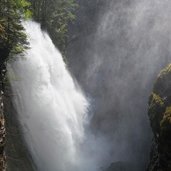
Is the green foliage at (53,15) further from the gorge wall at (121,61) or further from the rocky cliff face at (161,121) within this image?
the rocky cliff face at (161,121)

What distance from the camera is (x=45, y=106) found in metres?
26.1

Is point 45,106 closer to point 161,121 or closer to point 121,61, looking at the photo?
point 161,121

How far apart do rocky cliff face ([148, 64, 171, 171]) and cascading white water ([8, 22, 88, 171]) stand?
299 inches

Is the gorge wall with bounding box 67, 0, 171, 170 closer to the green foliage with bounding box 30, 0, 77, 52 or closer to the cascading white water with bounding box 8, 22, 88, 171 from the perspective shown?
the cascading white water with bounding box 8, 22, 88, 171

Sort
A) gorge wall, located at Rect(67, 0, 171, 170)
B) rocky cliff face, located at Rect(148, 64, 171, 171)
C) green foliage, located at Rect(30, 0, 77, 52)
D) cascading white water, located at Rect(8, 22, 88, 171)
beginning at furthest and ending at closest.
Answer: gorge wall, located at Rect(67, 0, 171, 170) → green foliage, located at Rect(30, 0, 77, 52) → cascading white water, located at Rect(8, 22, 88, 171) → rocky cliff face, located at Rect(148, 64, 171, 171)

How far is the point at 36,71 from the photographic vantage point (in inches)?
1027

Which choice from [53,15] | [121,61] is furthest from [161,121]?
[121,61]

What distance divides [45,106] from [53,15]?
1034 centimetres

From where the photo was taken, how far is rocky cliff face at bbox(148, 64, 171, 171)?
56.3 feet

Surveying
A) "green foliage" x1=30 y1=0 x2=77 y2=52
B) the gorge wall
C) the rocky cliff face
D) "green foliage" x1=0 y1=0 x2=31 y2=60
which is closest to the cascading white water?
"green foliage" x1=30 y1=0 x2=77 y2=52

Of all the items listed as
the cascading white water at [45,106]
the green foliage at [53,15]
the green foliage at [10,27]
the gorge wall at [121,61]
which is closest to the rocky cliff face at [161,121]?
the cascading white water at [45,106]

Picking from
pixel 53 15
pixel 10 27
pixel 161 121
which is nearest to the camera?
pixel 10 27

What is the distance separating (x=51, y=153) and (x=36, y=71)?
6160mm

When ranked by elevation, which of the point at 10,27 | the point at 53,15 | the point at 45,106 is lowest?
the point at 45,106
